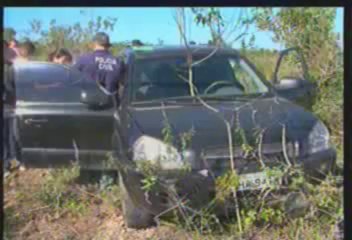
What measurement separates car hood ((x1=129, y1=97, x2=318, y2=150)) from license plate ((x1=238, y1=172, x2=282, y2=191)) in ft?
0.70

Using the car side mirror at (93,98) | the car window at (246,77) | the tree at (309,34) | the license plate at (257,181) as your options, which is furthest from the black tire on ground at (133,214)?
the tree at (309,34)

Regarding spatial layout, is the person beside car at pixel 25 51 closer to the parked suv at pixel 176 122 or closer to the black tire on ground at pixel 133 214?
the parked suv at pixel 176 122

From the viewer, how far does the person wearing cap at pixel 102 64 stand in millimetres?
3748

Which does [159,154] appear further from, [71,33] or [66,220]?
[71,33]

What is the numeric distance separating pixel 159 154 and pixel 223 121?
45 cm

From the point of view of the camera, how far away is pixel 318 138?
3.85 meters

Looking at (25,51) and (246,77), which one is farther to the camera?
(246,77)

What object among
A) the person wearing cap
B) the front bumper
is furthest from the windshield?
the front bumper

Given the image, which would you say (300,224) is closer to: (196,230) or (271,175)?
(271,175)

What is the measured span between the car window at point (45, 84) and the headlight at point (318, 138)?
152 centimetres

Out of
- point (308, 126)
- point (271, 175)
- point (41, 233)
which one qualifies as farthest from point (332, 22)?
point (41, 233)

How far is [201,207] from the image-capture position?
3801 millimetres

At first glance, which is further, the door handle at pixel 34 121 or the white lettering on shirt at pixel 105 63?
the door handle at pixel 34 121

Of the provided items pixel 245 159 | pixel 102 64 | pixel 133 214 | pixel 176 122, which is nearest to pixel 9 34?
pixel 102 64
